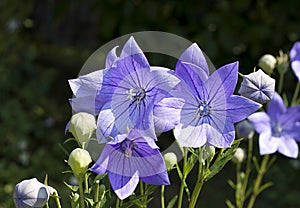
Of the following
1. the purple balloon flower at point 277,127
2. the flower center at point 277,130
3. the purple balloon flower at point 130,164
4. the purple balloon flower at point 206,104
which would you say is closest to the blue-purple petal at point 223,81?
the purple balloon flower at point 206,104

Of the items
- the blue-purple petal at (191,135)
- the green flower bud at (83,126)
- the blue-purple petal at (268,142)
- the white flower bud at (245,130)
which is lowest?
the blue-purple petal at (268,142)

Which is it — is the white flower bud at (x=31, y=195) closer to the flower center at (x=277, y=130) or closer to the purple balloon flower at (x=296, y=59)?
the purple balloon flower at (x=296, y=59)

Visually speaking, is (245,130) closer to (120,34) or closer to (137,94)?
(137,94)

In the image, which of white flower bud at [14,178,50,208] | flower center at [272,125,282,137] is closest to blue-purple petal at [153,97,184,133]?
white flower bud at [14,178,50,208]

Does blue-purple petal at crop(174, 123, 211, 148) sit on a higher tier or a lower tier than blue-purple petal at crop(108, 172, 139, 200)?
higher

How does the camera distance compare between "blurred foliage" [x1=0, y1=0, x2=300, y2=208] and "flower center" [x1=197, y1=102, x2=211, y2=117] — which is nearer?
"flower center" [x1=197, y1=102, x2=211, y2=117]

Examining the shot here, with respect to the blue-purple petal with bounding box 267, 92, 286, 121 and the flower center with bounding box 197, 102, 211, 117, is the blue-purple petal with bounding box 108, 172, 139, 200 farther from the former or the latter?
the blue-purple petal with bounding box 267, 92, 286, 121

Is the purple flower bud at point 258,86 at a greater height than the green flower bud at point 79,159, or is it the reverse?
the purple flower bud at point 258,86
